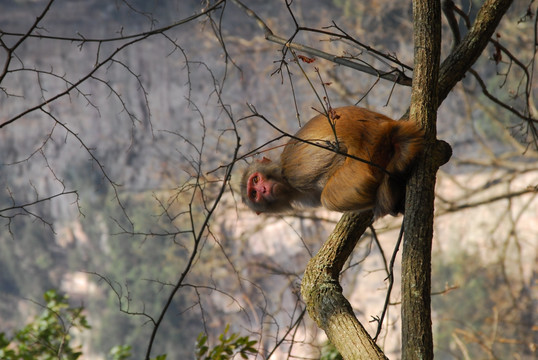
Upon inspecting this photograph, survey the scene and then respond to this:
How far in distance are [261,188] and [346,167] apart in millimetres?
459

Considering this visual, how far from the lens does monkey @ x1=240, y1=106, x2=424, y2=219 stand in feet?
5.08

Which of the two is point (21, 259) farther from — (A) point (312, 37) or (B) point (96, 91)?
(A) point (312, 37)

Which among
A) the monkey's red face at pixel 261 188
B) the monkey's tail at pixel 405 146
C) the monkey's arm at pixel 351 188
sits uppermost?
the monkey's red face at pixel 261 188

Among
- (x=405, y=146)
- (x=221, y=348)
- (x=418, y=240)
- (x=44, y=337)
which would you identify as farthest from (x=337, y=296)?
(x=44, y=337)

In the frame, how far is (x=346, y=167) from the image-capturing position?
1760mm

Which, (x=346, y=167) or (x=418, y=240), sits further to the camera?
(x=346, y=167)

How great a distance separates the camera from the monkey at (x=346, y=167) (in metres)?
1.55

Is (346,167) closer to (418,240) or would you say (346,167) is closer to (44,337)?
(418,240)

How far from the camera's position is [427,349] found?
3.73 feet

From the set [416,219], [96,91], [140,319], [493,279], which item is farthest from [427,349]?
[96,91]

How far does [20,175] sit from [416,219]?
12.5m

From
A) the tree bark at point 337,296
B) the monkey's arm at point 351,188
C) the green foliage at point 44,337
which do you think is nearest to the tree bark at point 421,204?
the tree bark at point 337,296

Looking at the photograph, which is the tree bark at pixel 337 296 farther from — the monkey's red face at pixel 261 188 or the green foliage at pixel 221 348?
the green foliage at pixel 221 348

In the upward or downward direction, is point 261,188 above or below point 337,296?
above
